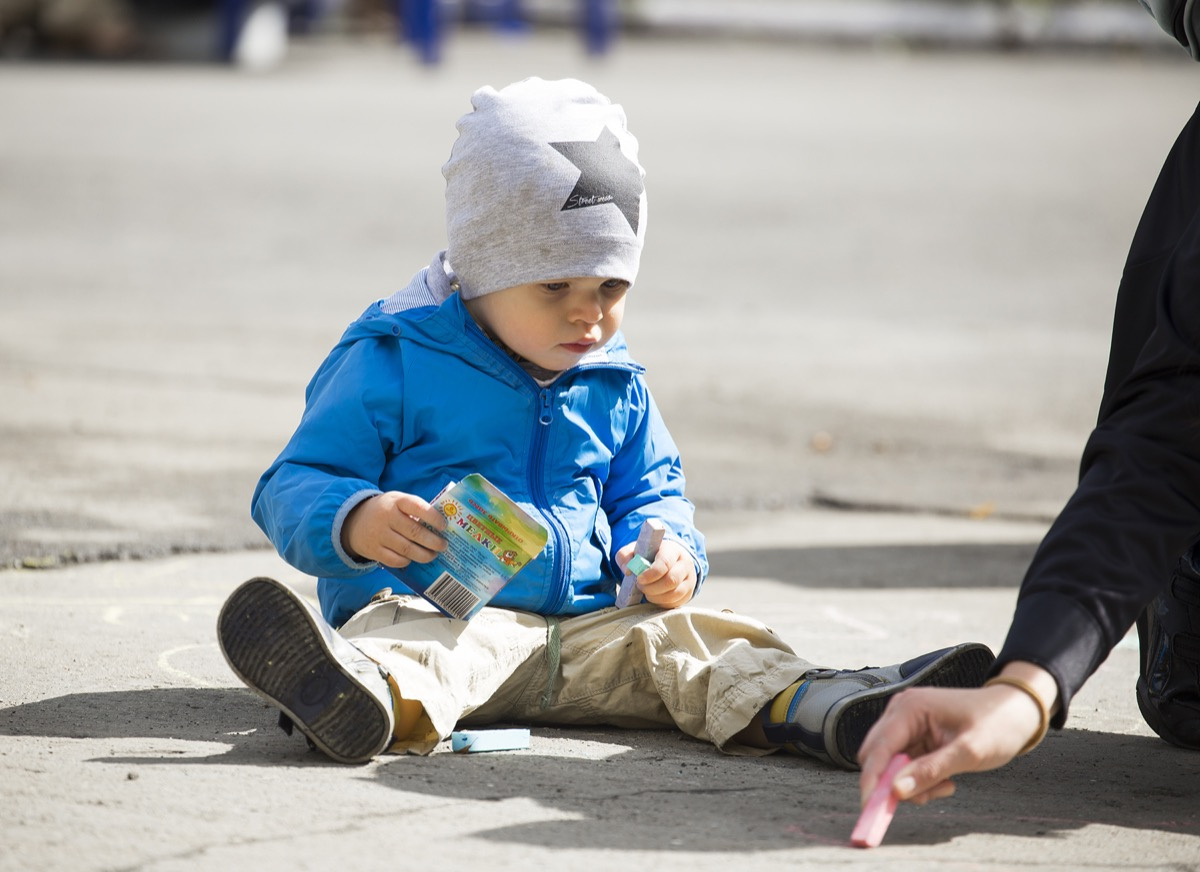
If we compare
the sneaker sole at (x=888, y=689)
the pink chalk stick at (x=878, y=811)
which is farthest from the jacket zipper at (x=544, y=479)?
the pink chalk stick at (x=878, y=811)

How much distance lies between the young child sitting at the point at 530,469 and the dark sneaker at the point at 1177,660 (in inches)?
21.5

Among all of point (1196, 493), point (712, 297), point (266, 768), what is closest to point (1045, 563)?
point (1196, 493)

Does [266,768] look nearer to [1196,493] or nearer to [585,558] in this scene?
[585,558]

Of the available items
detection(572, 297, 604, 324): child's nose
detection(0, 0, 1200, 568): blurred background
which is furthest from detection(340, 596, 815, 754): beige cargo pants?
detection(0, 0, 1200, 568): blurred background

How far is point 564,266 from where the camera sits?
10.4 feet

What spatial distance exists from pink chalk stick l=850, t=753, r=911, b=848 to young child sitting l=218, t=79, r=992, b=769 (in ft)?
1.65

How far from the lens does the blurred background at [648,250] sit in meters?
5.95

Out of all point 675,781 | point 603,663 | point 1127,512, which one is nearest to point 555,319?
point 603,663

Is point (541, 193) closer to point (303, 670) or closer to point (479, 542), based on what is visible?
point (479, 542)

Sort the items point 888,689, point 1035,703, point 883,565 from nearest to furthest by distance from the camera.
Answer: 1. point 1035,703
2. point 888,689
3. point 883,565

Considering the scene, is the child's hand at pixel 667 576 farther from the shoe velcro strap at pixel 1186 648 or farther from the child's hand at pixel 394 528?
the shoe velcro strap at pixel 1186 648

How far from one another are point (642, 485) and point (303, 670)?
922 millimetres

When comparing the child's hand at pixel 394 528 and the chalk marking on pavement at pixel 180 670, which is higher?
the child's hand at pixel 394 528

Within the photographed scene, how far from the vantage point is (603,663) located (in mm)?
3158
